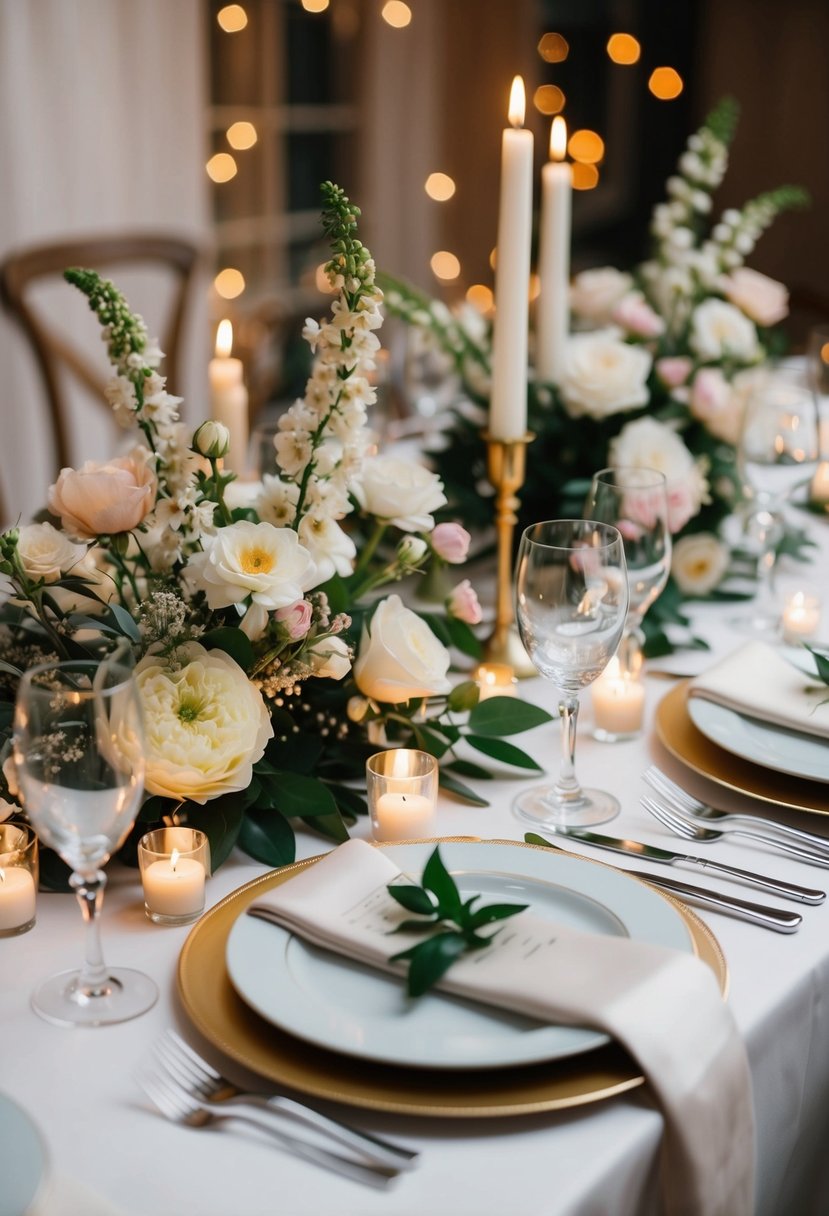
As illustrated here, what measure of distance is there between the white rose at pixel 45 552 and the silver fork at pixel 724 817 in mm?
510

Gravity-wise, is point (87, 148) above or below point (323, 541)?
above

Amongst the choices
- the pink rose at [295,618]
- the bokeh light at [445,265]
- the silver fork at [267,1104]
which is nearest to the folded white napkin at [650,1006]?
the silver fork at [267,1104]

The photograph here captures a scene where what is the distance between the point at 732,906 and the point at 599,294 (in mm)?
1070

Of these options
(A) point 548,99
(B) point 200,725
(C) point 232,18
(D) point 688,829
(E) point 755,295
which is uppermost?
(C) point 232,18

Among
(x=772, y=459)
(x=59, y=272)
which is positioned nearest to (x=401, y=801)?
(x=772, y=459)

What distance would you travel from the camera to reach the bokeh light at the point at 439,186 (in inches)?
174

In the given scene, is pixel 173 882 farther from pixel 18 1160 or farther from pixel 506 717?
pixel 506 717

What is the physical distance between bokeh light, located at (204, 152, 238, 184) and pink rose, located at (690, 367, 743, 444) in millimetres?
2599

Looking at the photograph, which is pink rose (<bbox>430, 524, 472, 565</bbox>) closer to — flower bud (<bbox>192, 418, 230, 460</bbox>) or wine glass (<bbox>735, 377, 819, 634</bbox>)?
flower bud (<bbox>192, 418, 230, 460</bbox>)

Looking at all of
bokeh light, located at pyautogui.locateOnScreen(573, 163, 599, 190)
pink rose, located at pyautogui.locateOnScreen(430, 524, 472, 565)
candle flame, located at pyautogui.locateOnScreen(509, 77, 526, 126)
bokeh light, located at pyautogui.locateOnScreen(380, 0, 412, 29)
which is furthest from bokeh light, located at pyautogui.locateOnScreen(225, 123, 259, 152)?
pink rose, located at pyautogui.locateOnScreen(430, 524, 472, 565)

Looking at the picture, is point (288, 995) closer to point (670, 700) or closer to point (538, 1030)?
point (538, 1030)

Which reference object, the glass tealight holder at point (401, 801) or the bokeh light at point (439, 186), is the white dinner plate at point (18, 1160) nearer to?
the glass tealight holder at point (401, 801)

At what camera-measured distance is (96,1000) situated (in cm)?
83

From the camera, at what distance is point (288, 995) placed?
2.56ft
